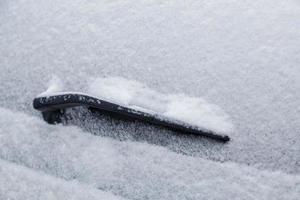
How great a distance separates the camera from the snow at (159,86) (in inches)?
58.4

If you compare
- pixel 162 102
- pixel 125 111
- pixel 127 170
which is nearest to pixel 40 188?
pixel 127 170

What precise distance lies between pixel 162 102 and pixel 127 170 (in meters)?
0.35

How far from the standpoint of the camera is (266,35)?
1748mm

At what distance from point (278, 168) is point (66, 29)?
1157 millimetres

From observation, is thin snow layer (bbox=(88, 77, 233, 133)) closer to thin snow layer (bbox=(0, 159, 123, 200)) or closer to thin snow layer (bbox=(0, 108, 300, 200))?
thin snow layer (bbox=(0, 108, 300, 200))

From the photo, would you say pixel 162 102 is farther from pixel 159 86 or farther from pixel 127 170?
pixel 127 170

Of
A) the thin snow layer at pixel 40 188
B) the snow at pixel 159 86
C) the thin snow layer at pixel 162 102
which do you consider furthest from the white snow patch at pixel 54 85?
the thin snow layer at pixel 40 188

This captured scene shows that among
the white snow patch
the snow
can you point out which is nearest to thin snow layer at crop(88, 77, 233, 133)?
the snow

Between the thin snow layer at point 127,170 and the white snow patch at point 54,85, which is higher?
the white snow patch at point 54,85

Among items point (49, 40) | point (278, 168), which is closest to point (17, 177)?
point (49, 40)

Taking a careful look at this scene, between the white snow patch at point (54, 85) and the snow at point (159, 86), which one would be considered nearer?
the snow at point (159, 86)

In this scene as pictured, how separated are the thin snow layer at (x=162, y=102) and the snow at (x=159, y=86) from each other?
1 centimetres

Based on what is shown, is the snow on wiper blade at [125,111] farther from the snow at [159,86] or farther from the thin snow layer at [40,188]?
the thin snow layer at [40,188]

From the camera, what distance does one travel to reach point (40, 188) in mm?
1468
